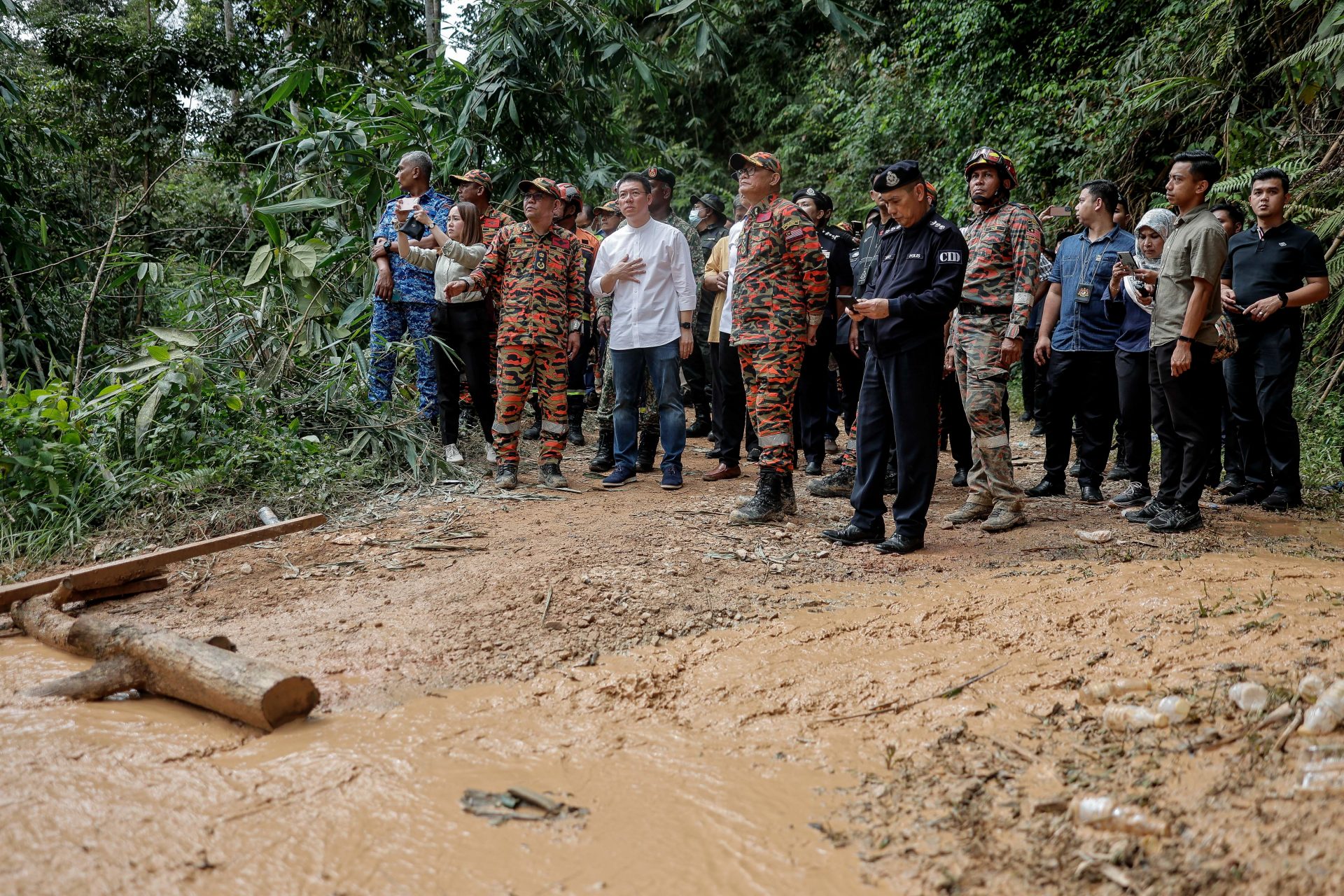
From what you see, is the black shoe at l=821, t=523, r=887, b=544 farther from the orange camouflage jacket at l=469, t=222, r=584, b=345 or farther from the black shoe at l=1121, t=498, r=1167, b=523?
the orange camouflage jacket at l=469, t=222, r=584, b=345

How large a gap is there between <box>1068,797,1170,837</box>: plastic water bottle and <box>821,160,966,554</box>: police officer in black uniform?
2524mm

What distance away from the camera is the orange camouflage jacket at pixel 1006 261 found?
5031mm

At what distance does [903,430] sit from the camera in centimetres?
471

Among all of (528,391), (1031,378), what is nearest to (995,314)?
(528,391)

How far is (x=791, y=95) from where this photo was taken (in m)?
18.7

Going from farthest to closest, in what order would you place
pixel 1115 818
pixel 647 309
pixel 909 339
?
pixel 647 309, pixel 909 339, pixel 1115 818

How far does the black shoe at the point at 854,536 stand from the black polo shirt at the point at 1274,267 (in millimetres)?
2692

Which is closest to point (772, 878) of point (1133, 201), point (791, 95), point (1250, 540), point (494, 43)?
point (1250, 540)

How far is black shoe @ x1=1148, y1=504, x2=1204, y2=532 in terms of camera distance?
4.93 m

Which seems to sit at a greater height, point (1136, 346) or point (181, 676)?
point (1136, 346)

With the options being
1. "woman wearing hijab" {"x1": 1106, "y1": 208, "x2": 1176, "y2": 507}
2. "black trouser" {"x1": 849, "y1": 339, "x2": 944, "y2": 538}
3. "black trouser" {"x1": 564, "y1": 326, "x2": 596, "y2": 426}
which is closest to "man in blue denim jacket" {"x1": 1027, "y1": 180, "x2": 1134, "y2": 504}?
"woman wearing hijab" {"x1": 1106, "y1": 208, "x2": 1176, "y2": 507}

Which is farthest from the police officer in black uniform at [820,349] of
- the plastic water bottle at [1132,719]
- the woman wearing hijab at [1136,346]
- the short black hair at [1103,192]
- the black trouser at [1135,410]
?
the plastic water bottle at [1132,719]

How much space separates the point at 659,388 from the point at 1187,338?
3248mm

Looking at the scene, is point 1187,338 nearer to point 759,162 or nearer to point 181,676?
point 759,162
